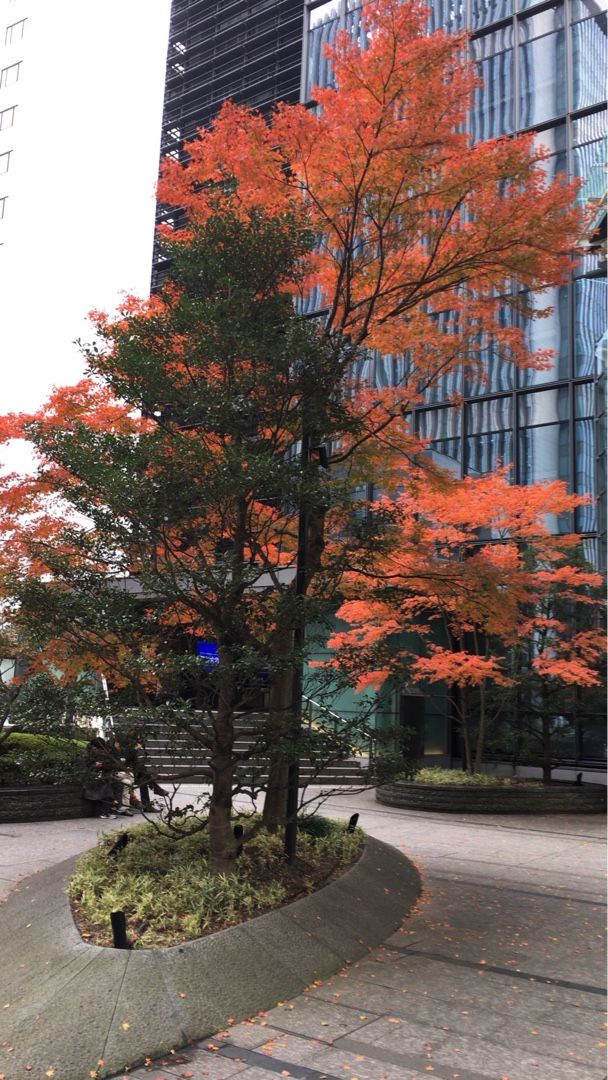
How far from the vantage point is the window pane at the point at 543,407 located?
2173 cm

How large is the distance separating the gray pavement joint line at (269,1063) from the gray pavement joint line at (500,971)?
2.19m

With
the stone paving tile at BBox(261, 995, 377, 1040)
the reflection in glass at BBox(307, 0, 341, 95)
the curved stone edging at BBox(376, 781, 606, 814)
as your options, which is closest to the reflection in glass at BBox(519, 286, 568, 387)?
the curved stone edging at BBox(376, 781, 606, 814)

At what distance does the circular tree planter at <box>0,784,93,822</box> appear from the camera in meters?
12.6

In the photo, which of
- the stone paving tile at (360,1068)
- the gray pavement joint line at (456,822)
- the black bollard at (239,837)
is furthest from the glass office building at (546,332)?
the stone paving tile at (360,1068)

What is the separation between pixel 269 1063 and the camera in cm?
454

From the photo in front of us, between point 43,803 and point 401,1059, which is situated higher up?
point 43,803

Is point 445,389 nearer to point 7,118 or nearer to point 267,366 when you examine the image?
point 267,366

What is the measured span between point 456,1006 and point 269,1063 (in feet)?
5.00

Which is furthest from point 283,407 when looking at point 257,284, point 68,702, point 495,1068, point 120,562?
point 495,1068

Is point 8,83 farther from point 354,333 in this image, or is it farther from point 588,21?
point 354,333

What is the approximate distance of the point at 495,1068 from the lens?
454 centimetres

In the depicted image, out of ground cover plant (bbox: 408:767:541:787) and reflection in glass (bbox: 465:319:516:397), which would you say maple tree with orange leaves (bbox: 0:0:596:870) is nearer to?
ground cover plant (bbox: 408:767:541:787)

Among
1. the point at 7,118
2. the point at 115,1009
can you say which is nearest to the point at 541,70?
the point at 115,1009

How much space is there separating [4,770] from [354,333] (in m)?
8.92
